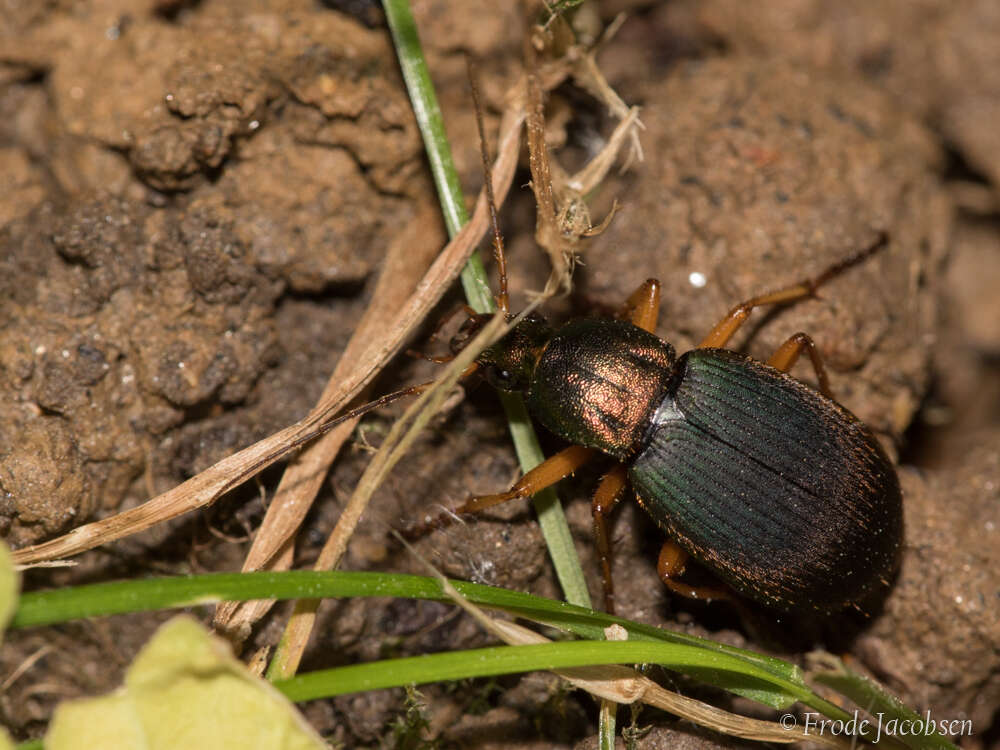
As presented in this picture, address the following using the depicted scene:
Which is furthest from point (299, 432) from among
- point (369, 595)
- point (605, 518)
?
point (605, 518)

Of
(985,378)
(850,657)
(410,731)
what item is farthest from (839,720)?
(985,378)

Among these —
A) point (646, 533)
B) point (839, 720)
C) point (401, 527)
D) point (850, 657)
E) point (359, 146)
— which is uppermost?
point (359, 146)

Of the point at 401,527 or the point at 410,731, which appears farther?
the point at 401,527

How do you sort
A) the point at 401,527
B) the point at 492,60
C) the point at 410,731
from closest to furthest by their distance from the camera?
1. the point at 410,731
2. the point at 401,527
3. the point at 492,60

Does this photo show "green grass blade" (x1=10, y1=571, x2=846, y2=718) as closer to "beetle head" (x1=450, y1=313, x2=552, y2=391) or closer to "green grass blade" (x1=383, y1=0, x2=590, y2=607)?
"green grass blade" (x1=383, y1=0, x2=590, y2=607)

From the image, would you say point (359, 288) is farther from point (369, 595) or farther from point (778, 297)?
point (778, 297)

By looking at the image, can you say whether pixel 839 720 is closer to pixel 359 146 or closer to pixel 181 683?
pixel 181 683

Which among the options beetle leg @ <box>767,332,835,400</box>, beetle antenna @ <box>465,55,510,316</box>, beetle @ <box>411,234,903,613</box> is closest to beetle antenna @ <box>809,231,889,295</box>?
beetle @ <box>411,234,903,613</box>
